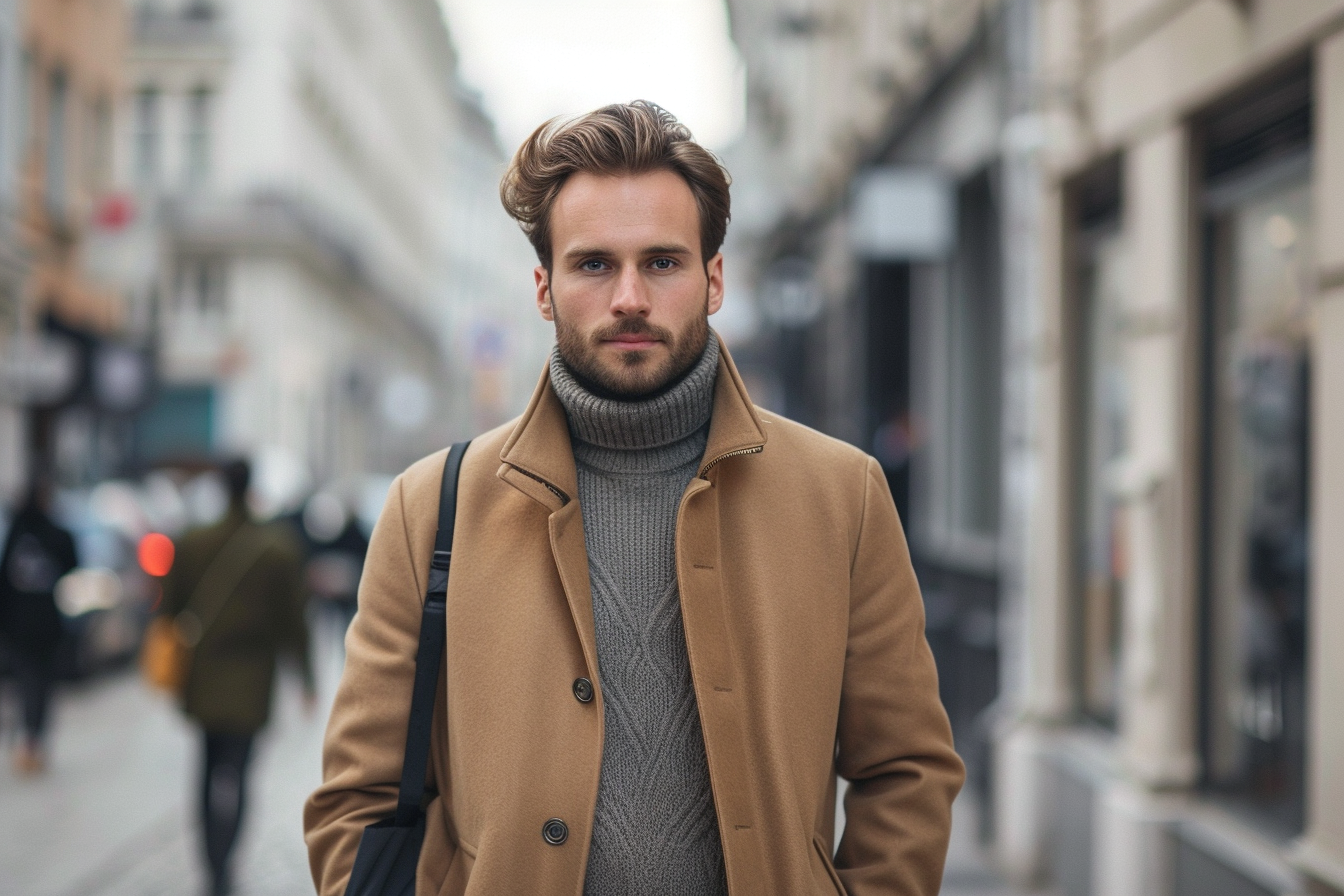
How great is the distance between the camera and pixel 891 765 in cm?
253

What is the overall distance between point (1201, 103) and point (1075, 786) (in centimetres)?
309

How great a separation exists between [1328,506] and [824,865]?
8.84ft

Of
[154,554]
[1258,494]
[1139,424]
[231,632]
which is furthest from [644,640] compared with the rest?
[154,554]

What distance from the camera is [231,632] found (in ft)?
23.1

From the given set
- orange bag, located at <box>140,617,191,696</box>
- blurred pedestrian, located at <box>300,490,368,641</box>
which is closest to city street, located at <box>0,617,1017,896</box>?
orange bag, located at <box>140,617,191,696</box>

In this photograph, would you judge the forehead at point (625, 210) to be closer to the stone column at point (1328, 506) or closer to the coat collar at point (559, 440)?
the coat collar at point (559, 440)

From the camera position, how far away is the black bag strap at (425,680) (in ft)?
7.98

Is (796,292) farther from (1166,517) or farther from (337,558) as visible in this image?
(1166,517)

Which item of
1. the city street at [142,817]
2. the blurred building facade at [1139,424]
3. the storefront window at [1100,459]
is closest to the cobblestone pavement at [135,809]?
the city street at [142,817]

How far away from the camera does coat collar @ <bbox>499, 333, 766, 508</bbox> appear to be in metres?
2.46

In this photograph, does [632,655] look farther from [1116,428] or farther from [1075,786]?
[1116,428]

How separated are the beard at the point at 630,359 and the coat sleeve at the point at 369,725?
0.44m

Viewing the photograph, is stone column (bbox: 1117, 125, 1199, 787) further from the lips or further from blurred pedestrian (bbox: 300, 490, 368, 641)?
blurred pedestrian (bbox: 300, 490, 368, 641)

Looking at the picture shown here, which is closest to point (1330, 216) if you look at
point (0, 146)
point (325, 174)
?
point (0, 146)
